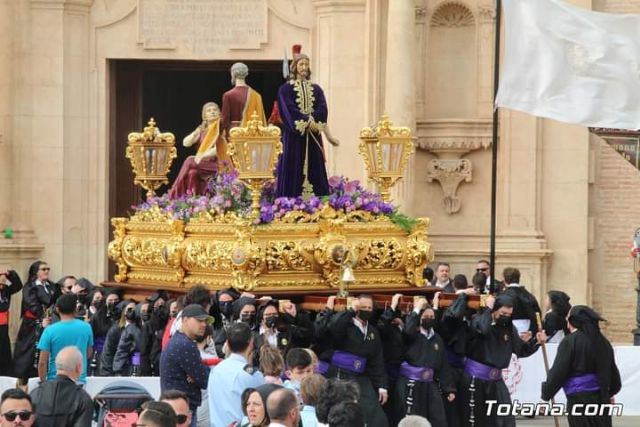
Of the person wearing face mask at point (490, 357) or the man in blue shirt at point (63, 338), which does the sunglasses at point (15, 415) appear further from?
the person wearing face mask at point (490, 357)

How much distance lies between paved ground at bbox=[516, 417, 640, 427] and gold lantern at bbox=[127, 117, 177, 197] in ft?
15.7

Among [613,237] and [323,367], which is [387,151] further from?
[613,237]

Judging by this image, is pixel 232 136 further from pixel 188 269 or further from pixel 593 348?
pixel 593 348

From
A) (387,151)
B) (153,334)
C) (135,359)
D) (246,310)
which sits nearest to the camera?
(246,310)

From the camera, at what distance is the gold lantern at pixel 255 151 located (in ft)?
54.9

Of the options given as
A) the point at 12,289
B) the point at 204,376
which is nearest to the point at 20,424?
the point at 204,376

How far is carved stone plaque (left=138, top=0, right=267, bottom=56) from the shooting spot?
2695 cm

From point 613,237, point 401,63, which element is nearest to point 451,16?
point 401,63

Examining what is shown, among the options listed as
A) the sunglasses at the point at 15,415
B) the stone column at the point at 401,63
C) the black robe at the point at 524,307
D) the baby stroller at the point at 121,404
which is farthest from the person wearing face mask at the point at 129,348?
the stone column at the point at 401,63

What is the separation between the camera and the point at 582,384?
1578 cm

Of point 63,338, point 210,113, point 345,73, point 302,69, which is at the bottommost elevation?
point 63,338

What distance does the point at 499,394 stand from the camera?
17250 mm

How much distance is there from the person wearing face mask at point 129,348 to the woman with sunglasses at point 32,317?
6.16 ft

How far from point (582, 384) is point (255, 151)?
364cm
